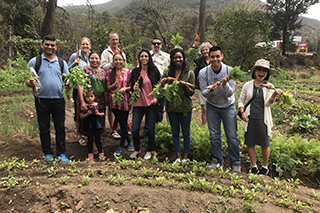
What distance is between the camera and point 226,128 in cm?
367

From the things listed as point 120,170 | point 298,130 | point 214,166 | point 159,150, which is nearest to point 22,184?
point 120,170

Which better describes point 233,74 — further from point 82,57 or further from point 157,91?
point 82,57

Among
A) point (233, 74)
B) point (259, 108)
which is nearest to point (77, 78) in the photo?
point (233, 74)

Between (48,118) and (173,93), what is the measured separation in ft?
8.12

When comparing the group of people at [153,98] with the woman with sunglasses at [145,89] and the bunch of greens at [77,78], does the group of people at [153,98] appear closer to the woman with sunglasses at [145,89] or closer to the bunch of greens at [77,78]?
the woman with sunglasses at [145,89]

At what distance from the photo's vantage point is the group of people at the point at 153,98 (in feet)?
11.4

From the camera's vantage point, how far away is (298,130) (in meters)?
5.79

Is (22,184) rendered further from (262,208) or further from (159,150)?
(262,208)

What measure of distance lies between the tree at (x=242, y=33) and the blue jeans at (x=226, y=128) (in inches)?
421

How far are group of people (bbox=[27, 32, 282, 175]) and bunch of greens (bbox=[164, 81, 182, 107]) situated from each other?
12 cm

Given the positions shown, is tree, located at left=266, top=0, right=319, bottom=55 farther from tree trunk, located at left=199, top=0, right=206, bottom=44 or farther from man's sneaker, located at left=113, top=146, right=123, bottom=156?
man's sneaker, located at left=113, top=146, right=123, bottom=156

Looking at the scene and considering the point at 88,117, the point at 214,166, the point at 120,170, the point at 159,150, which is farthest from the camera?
the point at 159,150

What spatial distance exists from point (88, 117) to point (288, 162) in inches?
157

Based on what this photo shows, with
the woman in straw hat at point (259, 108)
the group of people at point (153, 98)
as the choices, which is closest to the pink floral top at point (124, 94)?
the group of people at point (153, 98)
